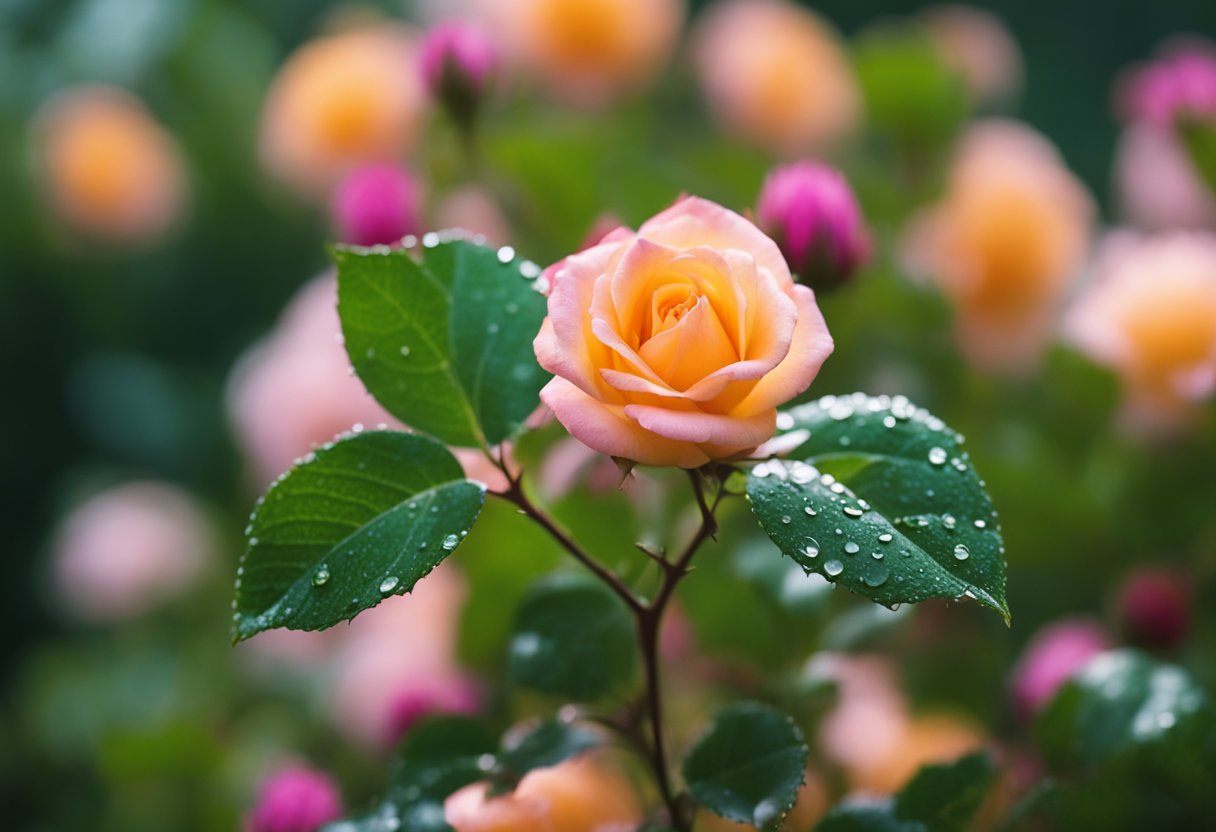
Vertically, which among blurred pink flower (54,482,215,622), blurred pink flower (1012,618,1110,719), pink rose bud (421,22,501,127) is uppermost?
Result: pink rose bud (421,22,501,127)

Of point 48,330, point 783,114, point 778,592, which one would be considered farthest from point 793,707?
point 48,330

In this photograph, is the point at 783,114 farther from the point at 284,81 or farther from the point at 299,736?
the point at 299,736

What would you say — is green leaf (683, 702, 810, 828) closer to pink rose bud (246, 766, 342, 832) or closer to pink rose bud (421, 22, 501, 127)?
pink rose bud (246, 766, 342, 832)

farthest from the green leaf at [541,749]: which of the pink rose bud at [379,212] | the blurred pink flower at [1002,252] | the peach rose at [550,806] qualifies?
the blurred pink flower at [1002,252]

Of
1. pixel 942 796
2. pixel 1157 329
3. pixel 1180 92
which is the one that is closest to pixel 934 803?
pixel 942 796

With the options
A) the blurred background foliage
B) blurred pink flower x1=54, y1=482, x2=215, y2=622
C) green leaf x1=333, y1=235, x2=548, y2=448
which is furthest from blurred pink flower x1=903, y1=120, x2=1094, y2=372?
blurred pink flower x1=54, y1=482, x2=215, y2=622

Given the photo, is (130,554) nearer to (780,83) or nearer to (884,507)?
(780,83)

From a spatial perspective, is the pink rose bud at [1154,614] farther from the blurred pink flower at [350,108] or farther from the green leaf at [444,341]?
the blurred pink flower at [350,108]
